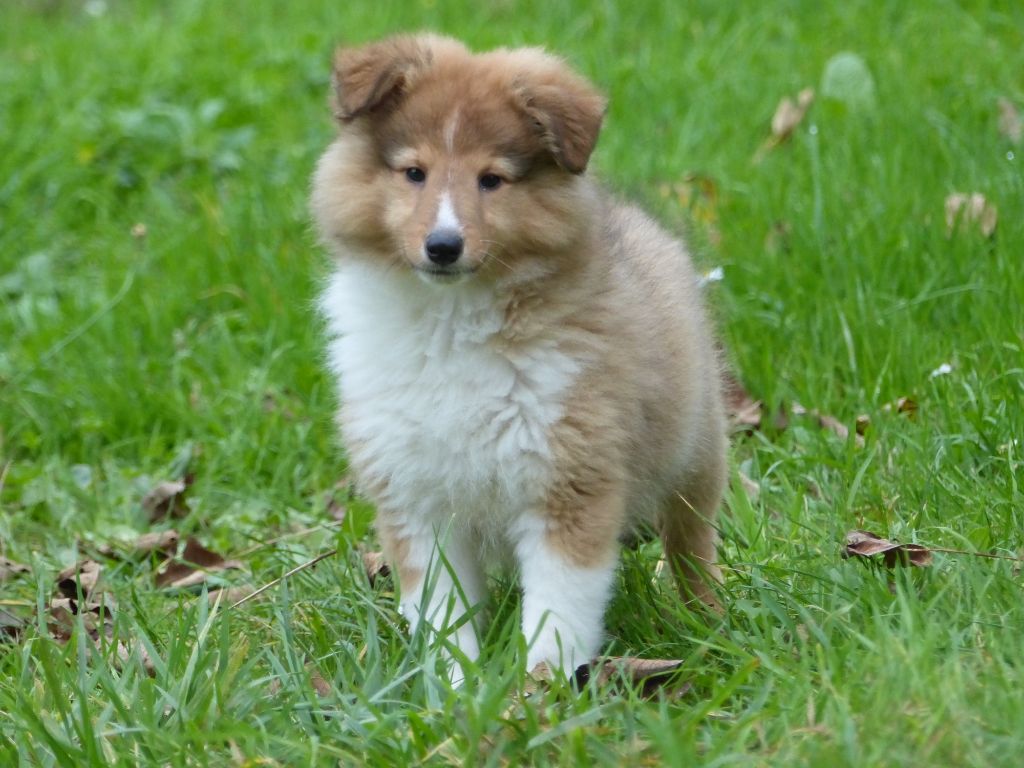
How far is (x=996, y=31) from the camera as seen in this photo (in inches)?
304

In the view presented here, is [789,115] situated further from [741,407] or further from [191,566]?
[191,566]

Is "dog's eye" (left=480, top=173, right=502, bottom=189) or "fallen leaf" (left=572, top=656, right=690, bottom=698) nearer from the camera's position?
"fallen leaf" (left=572, top=656, right=690, bottom=698)

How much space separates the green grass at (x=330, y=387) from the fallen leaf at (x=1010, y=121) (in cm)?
8

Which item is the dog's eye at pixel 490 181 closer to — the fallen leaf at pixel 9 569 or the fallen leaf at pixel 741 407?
the fallen leaf at pixel 741 407

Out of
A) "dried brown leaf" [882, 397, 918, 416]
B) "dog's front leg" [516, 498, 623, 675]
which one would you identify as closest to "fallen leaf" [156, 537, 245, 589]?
"dog's front leg" [516, 498, 623, 675]

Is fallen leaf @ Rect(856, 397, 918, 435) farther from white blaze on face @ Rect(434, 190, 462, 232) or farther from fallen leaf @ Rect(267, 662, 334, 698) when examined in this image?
fallen leaf @ Rect(267, 662, 334, 698)

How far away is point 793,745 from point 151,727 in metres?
1.33

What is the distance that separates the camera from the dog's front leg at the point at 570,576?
144 inches

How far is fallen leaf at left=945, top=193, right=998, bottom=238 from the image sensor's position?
5602mm

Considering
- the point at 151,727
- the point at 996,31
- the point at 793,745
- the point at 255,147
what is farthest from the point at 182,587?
the point at 996,31

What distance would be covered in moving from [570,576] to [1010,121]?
→ 379 centimetres

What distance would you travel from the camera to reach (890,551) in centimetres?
381

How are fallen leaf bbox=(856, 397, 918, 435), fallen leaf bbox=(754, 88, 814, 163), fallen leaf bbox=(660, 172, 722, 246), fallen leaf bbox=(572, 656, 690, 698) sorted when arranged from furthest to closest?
fallen leaf bbox=(754, 88, 814, 163) < fallen leaf bbox=(660, 172, 722, 246) < fallen leaf bbox=(856, 397, 918, 435) < fallen leaf bbox=(572, 656, 690, 698)

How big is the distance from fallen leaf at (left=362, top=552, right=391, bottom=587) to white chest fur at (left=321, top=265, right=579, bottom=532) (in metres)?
0.54
